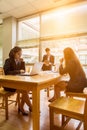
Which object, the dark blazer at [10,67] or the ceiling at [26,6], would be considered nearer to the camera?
the dark blazer at [10,67]

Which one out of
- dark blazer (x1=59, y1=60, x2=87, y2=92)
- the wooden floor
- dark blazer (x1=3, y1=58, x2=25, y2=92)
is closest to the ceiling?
dark blazer (x1=3, y1=58, x2=25, y2=92)

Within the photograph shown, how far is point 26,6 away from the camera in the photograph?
4.91 metres

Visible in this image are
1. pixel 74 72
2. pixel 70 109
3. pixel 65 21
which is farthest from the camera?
pixel 65 21

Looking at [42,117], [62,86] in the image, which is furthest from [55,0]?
[42,117]

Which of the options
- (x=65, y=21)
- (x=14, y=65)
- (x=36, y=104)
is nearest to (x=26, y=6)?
(x=65, y=21)

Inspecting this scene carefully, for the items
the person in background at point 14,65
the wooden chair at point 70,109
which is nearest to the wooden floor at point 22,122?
the person in background at point 14,65

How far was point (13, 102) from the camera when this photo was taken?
10.7ft

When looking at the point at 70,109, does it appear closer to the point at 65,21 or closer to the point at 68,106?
the point at 68,106

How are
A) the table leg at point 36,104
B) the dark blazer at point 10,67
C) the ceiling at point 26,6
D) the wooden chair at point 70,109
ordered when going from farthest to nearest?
the ceiling at point 26,6
the dark blazer at point 10,67
the table leg at point 36,104
the wooden chair at point 70,109

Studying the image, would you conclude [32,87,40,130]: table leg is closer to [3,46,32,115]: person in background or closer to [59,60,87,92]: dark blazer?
[59,60,87,92]: dark blazer

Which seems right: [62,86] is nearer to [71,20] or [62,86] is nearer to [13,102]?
[13,102]

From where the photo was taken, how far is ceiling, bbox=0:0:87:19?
4.57 metres

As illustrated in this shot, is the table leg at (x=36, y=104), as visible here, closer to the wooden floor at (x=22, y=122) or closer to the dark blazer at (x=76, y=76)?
the wooden floor at (x=22, y=122)

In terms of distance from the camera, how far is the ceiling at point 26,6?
15.0 feet
